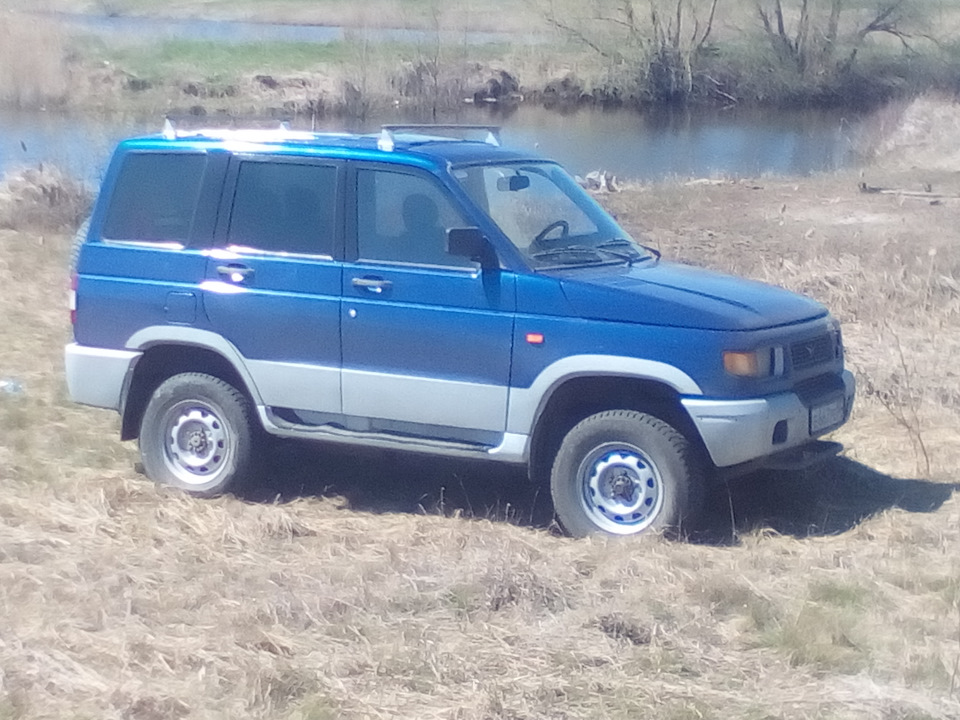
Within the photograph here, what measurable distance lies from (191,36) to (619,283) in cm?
4323

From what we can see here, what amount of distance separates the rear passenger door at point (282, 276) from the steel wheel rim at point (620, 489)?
1395mm

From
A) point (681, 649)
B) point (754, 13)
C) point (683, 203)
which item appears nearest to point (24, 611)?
point (681, 649)

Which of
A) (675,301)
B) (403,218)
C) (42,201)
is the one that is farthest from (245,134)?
(42,201)

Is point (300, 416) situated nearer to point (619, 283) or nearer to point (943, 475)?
point (619, 283)

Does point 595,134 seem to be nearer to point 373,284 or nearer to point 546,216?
point 546,216

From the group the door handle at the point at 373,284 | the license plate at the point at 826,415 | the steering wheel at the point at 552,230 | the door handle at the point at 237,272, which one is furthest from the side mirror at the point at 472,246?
the license plate at the point at 826,415

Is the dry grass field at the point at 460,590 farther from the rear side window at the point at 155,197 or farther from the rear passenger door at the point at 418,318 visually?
the rear side window at the point at 155,197

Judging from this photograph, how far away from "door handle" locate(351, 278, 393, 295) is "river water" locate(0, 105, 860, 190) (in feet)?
41.2

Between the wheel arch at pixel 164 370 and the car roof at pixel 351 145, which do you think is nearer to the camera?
the car roof at pixel 351 145

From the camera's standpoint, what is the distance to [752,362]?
21.5ft

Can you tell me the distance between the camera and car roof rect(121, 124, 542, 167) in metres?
7.29

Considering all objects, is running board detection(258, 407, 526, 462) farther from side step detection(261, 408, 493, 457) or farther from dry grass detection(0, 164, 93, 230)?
dry grass detection(0, 164, 93, 230)

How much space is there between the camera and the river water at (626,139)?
2489 centimetres

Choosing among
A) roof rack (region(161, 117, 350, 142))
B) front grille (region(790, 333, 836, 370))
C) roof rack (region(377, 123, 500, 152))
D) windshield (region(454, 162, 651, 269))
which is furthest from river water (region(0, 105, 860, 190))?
front grille (region(790, 333, 836, 370))
